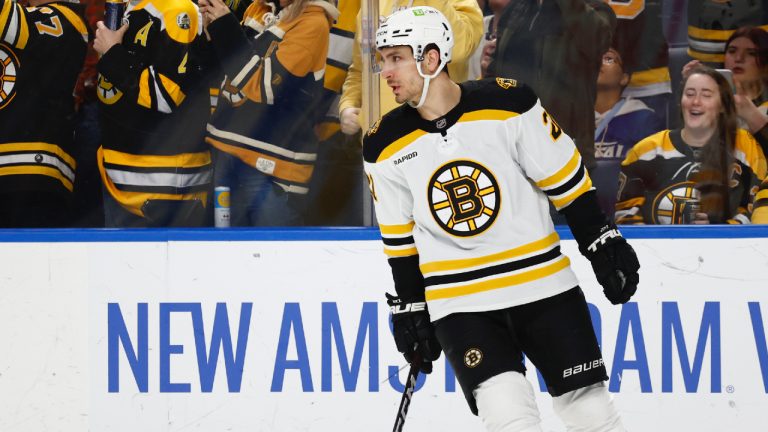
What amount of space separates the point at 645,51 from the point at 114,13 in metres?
1.57

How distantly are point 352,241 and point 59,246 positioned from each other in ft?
2.79

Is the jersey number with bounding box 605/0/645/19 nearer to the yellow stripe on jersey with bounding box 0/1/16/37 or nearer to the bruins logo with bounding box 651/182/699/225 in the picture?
the bruins logo with bounding box 651/182/699/225

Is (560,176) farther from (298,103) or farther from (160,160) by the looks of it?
(160,160)

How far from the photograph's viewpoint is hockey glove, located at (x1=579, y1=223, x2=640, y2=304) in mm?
2369

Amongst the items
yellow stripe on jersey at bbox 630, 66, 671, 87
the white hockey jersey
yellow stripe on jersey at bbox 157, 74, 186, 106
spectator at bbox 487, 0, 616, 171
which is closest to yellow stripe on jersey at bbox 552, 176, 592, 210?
the white hockey jersey

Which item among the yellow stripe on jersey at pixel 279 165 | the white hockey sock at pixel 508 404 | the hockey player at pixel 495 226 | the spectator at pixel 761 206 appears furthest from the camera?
the yellow stripe on jersey at pixel 279 165

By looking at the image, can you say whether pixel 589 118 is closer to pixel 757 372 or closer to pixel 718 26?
pixel 718 26

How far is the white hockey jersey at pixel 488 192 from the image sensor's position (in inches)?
92.9

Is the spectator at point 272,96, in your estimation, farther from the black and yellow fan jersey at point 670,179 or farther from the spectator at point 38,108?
the black and yellow fan jersey at point 670,179

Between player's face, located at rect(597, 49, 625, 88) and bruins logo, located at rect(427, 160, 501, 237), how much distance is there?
3.53 feet

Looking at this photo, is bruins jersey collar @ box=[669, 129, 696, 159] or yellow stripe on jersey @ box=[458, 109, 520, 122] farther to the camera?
bruins jersey collar @ box=[669, 129, 696, 159]

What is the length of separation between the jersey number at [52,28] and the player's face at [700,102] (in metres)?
1.87

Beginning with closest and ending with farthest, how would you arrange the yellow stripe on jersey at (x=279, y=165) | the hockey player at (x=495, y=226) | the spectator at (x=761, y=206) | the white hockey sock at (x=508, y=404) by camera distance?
1. the white hockey sock at (x=508, y=404)
2. the hockey player at (x=495, y=226)
3. the spectator at (x=761, y=206)
4. the yellow stripe on jersey at (x=279, y=165)

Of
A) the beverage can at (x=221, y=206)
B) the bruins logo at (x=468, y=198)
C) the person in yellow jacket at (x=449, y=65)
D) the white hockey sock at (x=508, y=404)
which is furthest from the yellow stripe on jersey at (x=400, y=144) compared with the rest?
the beverage can at (x=221, y=206)
